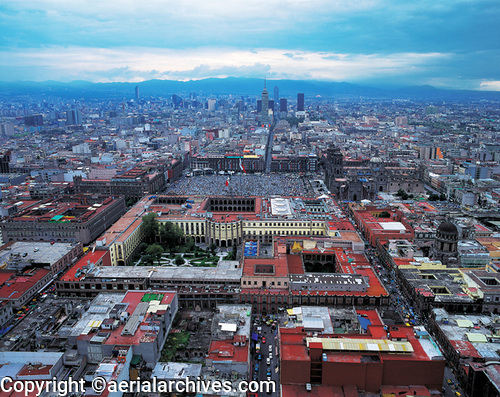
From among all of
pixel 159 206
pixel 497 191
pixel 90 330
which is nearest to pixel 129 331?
pixel 90 330

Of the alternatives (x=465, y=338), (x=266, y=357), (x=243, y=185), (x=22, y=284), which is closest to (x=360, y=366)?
(x=266, y=357)

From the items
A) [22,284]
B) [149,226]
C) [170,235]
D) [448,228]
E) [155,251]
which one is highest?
[448,228]

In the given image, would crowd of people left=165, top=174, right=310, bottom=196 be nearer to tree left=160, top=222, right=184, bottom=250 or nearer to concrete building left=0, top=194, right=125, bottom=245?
concrete building left=0, top=194, right=125, bottom=245

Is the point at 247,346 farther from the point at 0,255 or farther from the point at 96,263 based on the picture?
the point at 0,255

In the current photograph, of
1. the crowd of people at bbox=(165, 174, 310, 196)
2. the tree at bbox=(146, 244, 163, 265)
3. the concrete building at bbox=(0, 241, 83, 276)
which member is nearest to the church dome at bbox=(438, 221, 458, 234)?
the tree at bbox=(146, 244, 163, 265)

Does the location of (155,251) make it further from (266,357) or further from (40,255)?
(266,357)

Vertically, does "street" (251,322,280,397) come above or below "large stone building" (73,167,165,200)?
below
